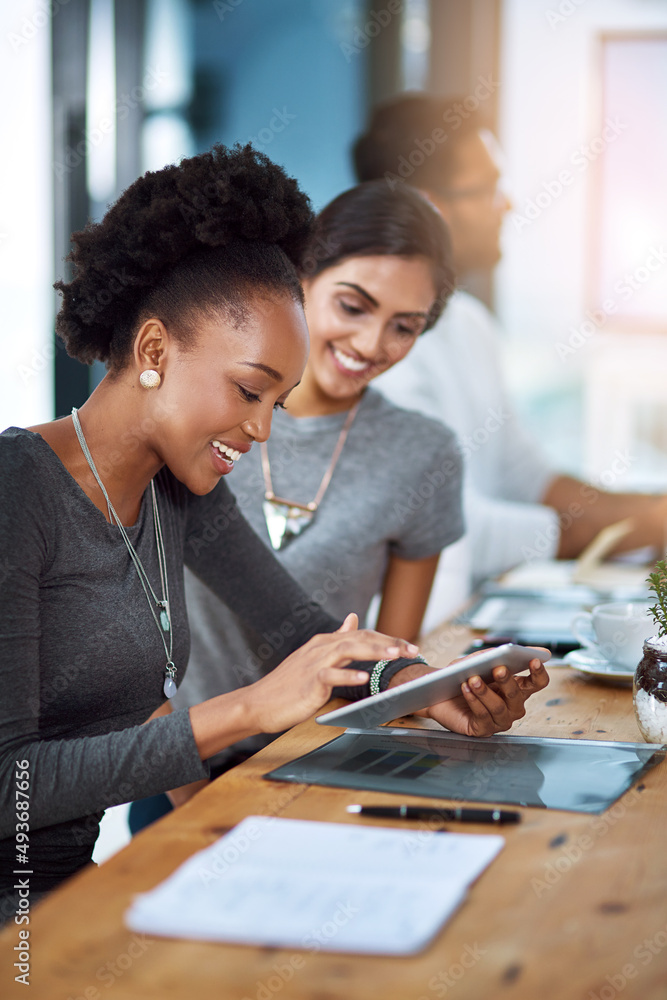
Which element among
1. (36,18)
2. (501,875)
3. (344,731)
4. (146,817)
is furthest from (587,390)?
(501,875)

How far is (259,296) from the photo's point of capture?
47.1 inches

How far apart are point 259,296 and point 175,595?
16.1 inches

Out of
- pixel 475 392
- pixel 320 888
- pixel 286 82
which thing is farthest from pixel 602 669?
pixel 286 82

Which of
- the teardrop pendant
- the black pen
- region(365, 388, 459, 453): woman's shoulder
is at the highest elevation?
region(365, 388, 459, 453): woman's shoulder

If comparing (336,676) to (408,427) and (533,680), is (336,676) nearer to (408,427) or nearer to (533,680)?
(533,680)

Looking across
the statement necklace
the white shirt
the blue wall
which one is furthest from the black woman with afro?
the blue wall

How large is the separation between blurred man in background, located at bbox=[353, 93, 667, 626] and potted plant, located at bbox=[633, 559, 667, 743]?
137 centimetres

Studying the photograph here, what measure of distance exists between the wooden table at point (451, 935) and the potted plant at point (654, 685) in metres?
0.19

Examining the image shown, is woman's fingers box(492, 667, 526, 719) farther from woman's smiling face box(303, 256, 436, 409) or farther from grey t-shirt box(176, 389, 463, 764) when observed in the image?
woman's smiling face box(303, 256, 436, 409)

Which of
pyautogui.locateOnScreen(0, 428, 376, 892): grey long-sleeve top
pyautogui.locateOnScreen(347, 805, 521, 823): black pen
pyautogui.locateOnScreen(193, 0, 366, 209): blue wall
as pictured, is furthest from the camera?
pyautogui.locateOnScreen(193, 0, 366, 209): blue wall

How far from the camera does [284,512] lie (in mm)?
1740

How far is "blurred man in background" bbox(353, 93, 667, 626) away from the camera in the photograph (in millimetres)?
2561

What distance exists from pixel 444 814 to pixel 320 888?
0.19 meters

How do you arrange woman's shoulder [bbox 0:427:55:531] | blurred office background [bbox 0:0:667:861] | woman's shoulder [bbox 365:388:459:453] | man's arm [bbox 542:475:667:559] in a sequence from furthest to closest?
man's arm [bbox 542:475:667:559] < blurred office background [bbox 0:0:667:861] < woman's shoulder [bbox 365:388:459:453] < woman's shoulder [bbox 0:427:55:531]
